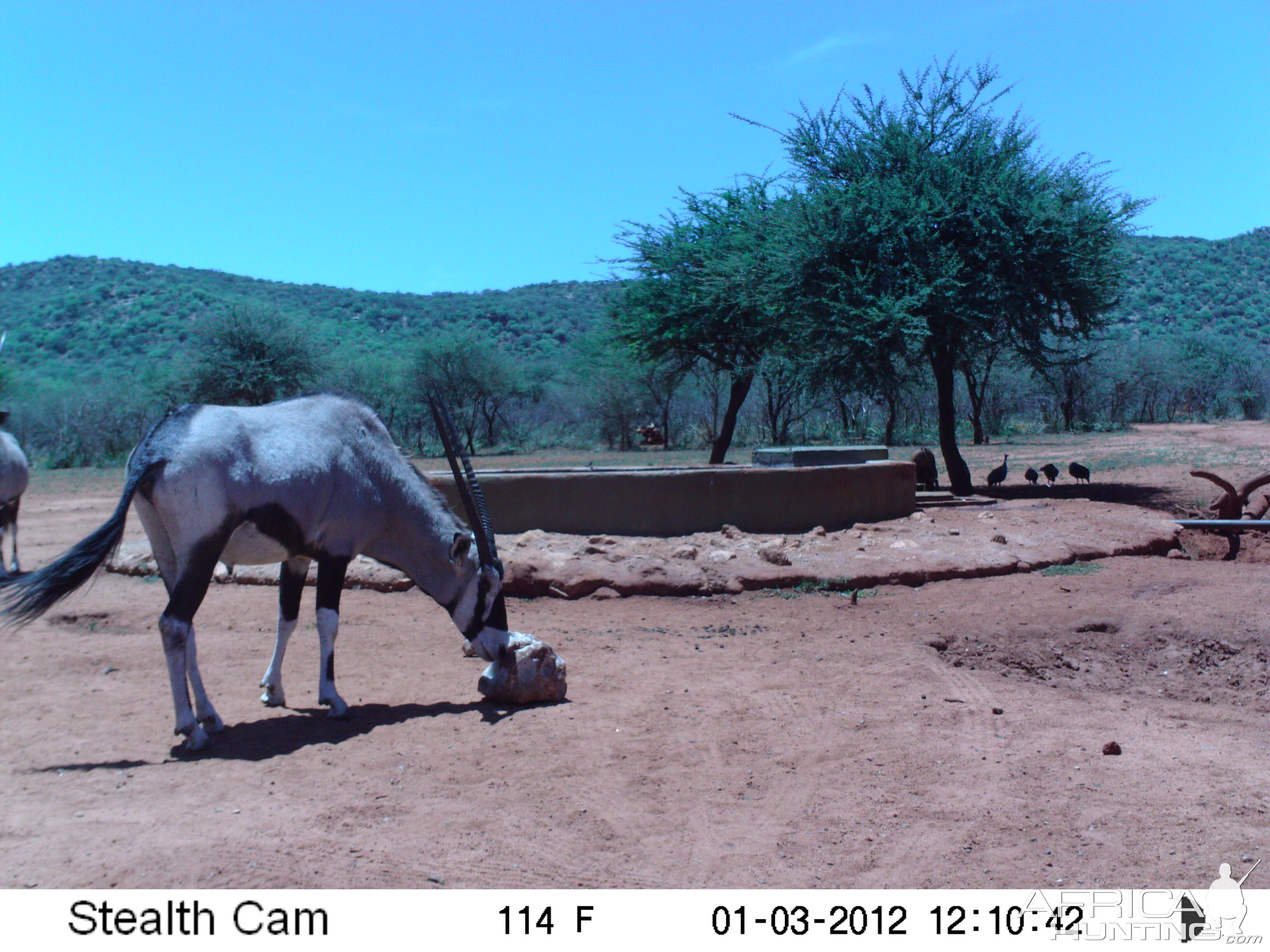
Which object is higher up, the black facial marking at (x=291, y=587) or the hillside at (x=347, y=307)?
the hillside at (x=347, y=307)

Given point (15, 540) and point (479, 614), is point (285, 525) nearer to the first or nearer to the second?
point (479, 614)

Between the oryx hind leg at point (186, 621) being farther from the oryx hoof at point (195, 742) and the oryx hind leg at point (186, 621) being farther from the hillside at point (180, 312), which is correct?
the hillside at point (180, 312)

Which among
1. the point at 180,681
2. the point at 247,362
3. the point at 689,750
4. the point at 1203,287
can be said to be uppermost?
the point at 1203,287

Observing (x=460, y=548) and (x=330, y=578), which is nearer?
(x=330, y=578)

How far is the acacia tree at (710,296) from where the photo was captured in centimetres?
1825

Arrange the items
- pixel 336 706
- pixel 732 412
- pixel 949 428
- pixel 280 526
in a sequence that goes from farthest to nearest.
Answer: pixel 732 412 < pixel 949 428 < pixel 336 706 < pixel 280 526

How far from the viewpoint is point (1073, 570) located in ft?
29.9

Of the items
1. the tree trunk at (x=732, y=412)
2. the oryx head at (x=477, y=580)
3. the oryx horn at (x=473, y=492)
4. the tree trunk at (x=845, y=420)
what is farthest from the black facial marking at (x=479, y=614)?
the tree trunk at (x=845, y=420)

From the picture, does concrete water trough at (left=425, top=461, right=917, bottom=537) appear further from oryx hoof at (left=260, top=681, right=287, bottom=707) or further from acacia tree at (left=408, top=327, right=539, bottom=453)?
acacia tree at (left=408, top=327, right=539, bottom=453)

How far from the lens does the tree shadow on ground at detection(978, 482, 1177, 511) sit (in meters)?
13.8

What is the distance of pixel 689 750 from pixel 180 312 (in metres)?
53.7

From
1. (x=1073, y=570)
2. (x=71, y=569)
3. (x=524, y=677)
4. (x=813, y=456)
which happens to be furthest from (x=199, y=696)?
(x=813, y=456)

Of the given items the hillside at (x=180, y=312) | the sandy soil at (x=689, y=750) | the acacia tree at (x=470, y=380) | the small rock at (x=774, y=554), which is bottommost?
the sandy soil at (x=689, y=750)

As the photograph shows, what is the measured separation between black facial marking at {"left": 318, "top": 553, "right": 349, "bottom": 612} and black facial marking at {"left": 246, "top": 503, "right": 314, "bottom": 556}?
0.51 ft
